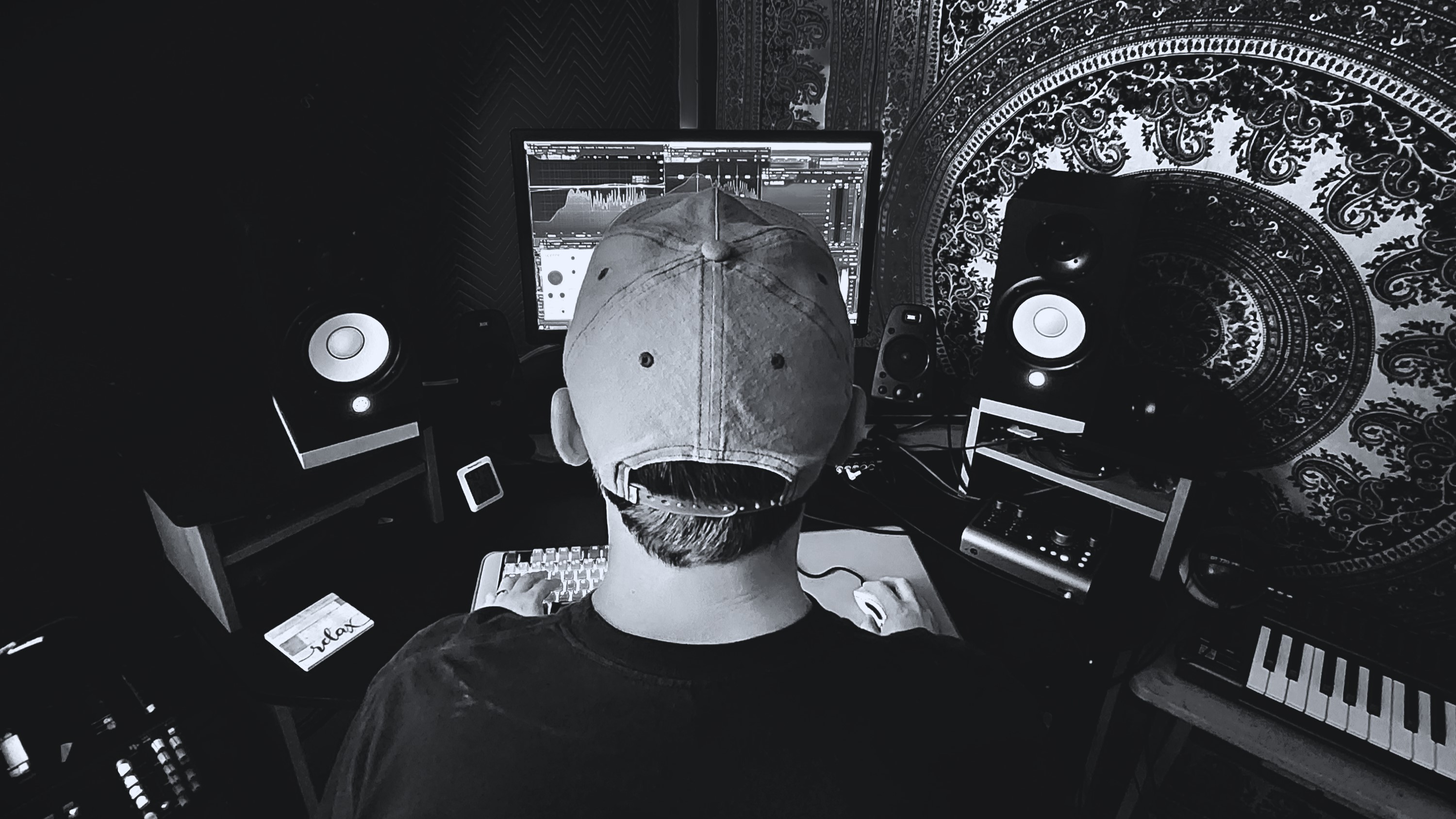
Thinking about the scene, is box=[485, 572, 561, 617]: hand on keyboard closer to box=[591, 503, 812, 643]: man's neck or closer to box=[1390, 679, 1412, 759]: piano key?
box=[591, 503, 812, 643]: man's neck

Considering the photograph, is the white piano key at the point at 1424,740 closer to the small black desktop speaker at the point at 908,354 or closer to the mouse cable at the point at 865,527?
the mouse cable at the point at 865,527

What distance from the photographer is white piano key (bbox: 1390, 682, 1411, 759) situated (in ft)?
3.32

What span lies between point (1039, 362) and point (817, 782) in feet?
3.04

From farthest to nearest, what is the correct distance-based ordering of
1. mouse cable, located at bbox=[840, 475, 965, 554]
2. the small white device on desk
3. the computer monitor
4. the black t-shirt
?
1. the computer monitor
2. mouse cable, located at bbox=[840, 475, 965, 554]
3. the small white device on desk
4. the black t-shirt

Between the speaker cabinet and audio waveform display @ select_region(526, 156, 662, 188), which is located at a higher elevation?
audio waveform display @ select_region(526, 156, 662, 188)

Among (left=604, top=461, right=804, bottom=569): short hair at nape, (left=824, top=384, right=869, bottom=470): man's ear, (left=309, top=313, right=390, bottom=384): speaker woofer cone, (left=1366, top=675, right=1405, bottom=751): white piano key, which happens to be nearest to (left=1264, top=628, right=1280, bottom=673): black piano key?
(left=1366, top=675, right=1405, bottom=751): white piano key

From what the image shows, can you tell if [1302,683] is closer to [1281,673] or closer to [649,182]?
[1281,673]

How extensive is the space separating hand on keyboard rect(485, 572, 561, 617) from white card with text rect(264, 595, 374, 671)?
204 millimetres

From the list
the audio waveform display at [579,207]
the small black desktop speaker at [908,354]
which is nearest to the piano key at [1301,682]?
the small black desktop speaker at [908,354]

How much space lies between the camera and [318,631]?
1.14 m

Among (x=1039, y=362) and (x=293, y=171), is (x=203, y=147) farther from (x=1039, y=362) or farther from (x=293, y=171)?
(x=1039, y=362)


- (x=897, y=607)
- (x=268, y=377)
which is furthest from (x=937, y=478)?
(x=268, y=377)

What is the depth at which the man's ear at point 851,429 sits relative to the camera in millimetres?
799

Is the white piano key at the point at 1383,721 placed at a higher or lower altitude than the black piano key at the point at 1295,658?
lower
